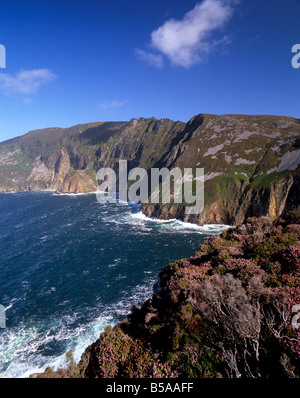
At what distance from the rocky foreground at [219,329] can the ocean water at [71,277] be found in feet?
56.6

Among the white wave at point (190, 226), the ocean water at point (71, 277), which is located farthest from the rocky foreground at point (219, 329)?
the white wave at point (190, 226)

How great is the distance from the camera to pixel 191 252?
196 ft

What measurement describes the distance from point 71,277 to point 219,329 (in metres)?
45.2

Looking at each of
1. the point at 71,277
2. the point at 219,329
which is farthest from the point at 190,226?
the point at 219,329

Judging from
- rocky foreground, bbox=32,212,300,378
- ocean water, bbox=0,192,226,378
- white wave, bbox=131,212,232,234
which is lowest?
ocean water, bbox=0,192,226,378

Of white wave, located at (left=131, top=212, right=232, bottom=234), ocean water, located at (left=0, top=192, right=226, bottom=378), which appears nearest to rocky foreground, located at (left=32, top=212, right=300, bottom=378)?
ocean water, located at (left=0, top=192, right=226, bottom=378)

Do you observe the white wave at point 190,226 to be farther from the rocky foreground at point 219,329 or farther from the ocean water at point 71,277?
the rocky foreground at point 219,329

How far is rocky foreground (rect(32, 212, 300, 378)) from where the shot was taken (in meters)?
9.75

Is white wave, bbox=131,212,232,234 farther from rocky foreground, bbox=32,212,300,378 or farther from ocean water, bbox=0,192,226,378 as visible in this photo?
rocky foreground, bbox=32,212,300,378

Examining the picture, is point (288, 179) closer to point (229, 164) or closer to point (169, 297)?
point (229, 164)

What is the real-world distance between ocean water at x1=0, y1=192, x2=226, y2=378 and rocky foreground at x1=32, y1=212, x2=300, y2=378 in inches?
679

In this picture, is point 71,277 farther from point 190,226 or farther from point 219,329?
point 190,226

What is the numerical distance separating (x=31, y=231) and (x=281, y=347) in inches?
3688
